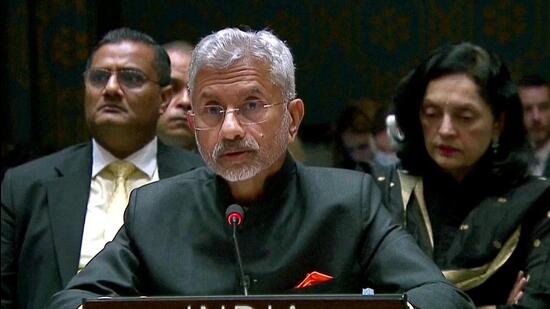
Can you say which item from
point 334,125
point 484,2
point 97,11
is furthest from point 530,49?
point 97,11

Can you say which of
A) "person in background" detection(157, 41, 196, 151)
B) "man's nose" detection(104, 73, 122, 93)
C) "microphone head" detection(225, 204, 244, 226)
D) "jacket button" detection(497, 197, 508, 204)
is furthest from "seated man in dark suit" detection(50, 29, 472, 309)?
"person in background" detection(157, 41, 196, 151)

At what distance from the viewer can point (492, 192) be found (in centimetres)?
333

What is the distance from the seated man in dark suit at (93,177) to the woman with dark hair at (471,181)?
2.29 ft

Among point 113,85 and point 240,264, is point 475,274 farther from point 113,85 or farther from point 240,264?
point 113,85

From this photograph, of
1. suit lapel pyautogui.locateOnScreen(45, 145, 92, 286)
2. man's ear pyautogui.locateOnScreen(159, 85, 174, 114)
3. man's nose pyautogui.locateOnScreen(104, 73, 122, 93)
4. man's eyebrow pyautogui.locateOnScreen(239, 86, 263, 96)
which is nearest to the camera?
man's eyebrow pyautogui.locateOnScreen(239, 86, 263, 96)

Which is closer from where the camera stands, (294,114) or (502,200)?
(294,114)

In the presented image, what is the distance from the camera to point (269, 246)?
2672 mm

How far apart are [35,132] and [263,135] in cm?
289

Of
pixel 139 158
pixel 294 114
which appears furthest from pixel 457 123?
pixel 139 158

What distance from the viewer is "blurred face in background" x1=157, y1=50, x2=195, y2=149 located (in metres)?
4.13

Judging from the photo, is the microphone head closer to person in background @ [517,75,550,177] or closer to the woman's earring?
the woman's earring

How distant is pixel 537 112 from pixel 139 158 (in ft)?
5.46

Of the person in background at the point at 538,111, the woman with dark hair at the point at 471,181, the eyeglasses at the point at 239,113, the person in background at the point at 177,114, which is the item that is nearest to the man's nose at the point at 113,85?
the person in background at the point at 177,114

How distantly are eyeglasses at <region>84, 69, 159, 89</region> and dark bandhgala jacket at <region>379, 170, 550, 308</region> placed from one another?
87 cm
